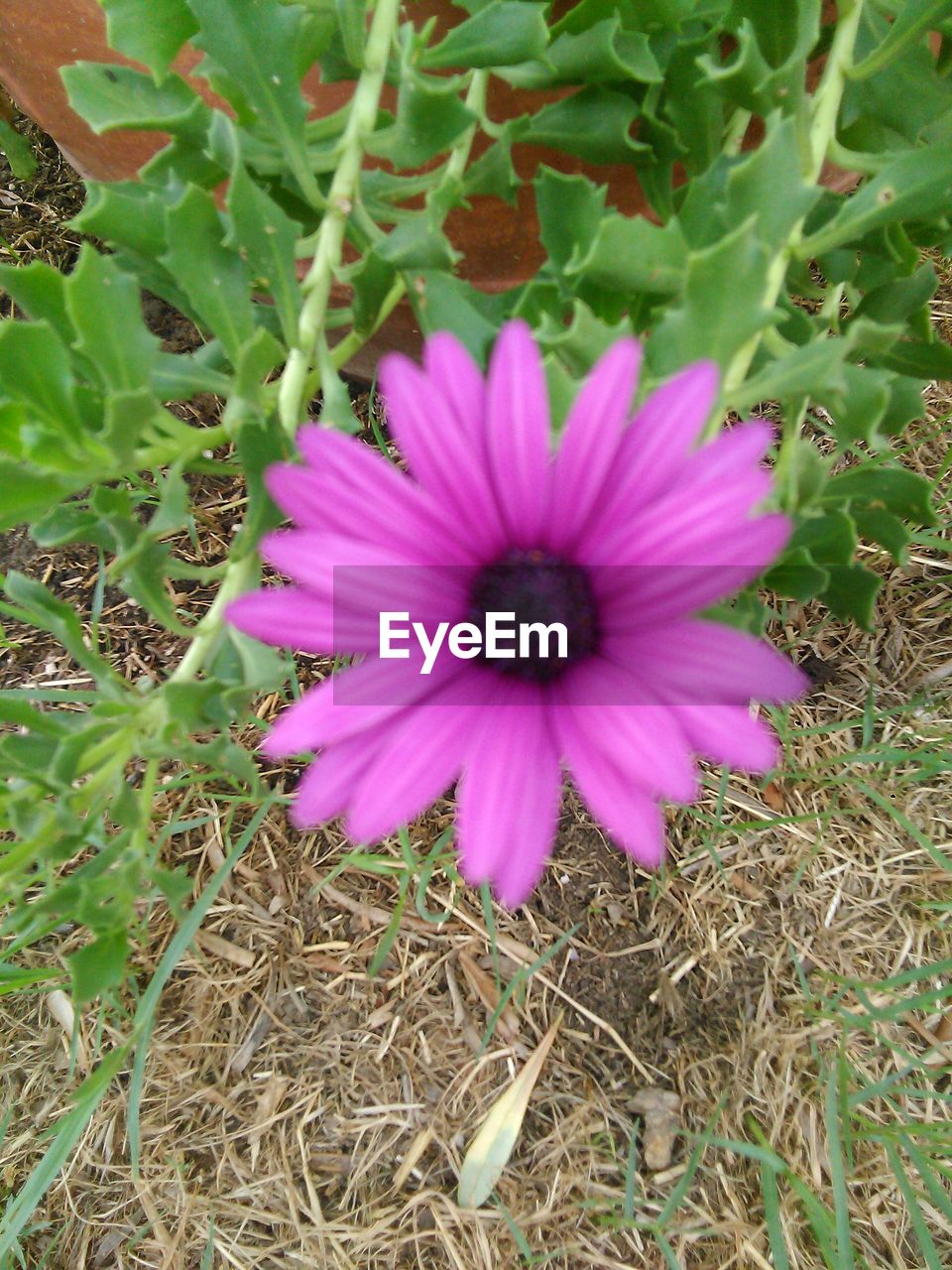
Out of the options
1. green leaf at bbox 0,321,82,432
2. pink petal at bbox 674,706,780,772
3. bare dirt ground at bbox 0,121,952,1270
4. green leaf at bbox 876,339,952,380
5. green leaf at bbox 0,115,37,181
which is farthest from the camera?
green leaf at bbox 0,115,37,181

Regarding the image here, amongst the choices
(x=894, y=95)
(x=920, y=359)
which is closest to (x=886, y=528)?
(x=920, y=359)

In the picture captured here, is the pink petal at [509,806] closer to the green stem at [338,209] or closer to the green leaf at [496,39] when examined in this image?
the green stem at [338,209]

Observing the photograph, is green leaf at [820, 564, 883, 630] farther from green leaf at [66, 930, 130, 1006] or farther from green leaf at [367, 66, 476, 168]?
green leaf at [66, 930, 130, 1006]

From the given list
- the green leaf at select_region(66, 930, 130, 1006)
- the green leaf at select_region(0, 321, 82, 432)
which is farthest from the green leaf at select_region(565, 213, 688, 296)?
the green leaf at select_region(66, 930, 130, 1006)

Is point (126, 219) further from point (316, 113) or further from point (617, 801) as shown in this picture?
point (617, 801)

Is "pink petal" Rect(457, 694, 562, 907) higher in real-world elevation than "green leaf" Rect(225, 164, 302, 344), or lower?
lower

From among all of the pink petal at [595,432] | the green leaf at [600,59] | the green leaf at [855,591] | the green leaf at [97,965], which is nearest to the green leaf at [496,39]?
the green leaf at [600,59]
